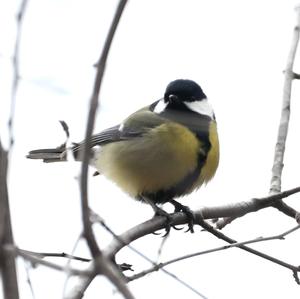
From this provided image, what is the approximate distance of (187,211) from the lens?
3.47 m

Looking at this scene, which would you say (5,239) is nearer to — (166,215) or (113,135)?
(166,215)

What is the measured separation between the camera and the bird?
3789 millimetres

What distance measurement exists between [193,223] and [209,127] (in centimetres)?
88

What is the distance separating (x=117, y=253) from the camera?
2338 millimetres

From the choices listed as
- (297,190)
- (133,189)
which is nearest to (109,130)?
(133,189)

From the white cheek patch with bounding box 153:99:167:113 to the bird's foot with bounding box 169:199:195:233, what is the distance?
62cm

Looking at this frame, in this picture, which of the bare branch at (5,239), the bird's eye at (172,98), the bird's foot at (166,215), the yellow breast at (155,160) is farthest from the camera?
the bird's eye at (172,98)

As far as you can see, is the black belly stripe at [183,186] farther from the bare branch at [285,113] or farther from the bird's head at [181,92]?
the bare branch at [285,113]

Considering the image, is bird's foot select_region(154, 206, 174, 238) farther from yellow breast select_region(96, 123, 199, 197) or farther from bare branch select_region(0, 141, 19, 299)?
bare branch select_region(0, 141, 19, 299)

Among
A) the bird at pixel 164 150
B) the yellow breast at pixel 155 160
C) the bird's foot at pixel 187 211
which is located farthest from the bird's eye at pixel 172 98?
the bird's foot at pixel 187 211

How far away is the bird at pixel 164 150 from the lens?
12.4ft

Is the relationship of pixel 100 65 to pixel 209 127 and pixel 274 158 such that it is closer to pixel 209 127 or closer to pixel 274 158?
pixel 274 158

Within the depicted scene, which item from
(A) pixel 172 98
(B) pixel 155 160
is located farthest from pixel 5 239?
(A) pixel 172 98

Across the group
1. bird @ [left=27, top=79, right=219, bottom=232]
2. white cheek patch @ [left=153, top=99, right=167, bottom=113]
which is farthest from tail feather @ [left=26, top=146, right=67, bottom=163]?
white cheek patch @ [left=153, top=99, right=167, bottom=113]
